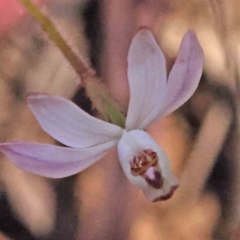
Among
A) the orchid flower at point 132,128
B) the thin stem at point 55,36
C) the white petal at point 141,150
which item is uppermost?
the thin stem at point 55,36

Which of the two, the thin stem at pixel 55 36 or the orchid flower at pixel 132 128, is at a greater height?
the thin stem at pixel 55 36

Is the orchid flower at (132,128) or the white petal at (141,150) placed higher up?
the orchid flower at (132,128)

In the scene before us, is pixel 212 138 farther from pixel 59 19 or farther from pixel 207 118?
pixel 59 19
